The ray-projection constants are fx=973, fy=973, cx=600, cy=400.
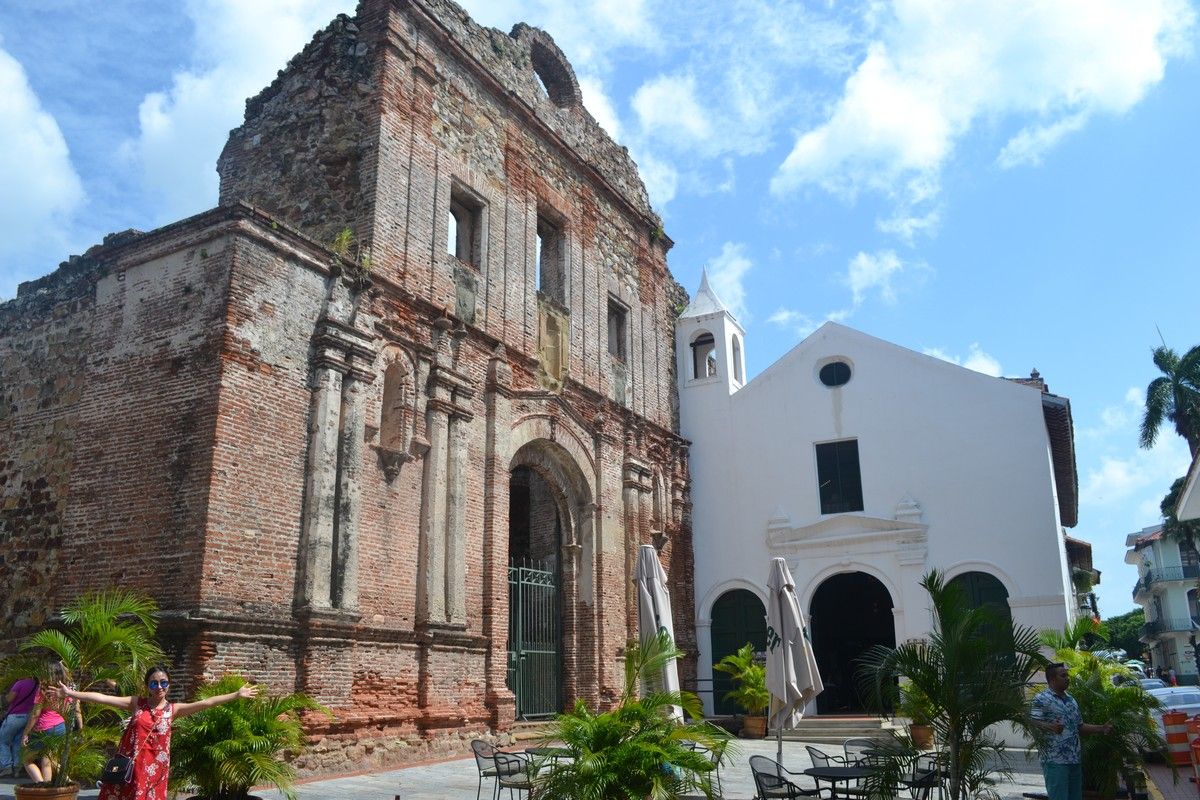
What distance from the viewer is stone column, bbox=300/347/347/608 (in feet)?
34.9

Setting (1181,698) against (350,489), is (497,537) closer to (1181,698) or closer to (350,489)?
(350,489)

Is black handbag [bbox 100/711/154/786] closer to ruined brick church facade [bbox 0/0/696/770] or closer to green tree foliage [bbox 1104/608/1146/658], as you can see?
ruined brick church facade [bbox 0/0/696/770]

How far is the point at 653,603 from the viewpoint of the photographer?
12023 mm

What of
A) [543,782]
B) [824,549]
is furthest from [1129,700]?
[824,549]

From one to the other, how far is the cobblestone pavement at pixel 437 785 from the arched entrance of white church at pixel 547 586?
2844 mm

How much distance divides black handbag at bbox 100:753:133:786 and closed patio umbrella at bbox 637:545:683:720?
673cm

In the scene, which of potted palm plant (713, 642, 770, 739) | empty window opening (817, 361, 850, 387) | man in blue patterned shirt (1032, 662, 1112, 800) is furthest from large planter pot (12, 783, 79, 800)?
empty window opening (817, 361, 850, 387)

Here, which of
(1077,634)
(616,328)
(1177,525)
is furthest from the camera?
(1177,525)

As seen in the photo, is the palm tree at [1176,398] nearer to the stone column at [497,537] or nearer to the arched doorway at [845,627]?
the arched doorway at [845,627]

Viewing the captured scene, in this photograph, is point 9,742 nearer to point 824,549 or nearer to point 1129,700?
point 1129,700

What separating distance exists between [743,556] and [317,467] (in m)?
10.8

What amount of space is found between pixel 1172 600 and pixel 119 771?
58150 millimetres

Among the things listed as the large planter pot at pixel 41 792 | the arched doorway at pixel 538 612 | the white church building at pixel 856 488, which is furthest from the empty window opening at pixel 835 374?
the large planter pot at pixel 41 792

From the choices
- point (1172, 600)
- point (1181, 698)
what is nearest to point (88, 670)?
point (1181, 698)
